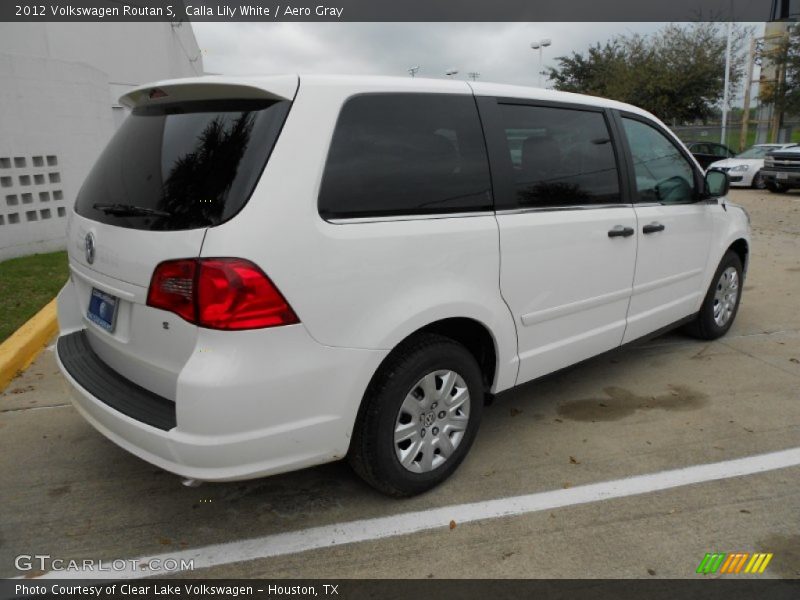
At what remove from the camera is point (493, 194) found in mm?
2924

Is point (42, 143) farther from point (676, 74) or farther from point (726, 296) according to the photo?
point (676, 74)

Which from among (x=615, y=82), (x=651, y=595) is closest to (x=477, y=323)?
(x=651, y=595)

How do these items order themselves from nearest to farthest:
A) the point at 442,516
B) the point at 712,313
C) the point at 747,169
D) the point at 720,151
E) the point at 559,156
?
the point at 442,516
the point at 559,156
the point at 712,313
the point at 747,169
the point at 720,151

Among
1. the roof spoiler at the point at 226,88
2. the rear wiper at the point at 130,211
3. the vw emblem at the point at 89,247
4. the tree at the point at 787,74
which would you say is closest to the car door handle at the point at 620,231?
the roof spoiler at the point at 226,88

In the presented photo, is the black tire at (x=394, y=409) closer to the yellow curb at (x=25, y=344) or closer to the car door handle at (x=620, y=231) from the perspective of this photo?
the car door handle at (x=620, y=231)

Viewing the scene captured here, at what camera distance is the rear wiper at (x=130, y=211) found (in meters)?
2.36

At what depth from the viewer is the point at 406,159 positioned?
2645mm

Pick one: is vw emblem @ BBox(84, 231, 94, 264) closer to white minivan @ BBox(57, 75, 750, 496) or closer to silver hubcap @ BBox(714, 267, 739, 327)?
white minivan @ BBox(57, 75, 750, 496)

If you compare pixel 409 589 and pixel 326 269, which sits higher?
pixel 326 269

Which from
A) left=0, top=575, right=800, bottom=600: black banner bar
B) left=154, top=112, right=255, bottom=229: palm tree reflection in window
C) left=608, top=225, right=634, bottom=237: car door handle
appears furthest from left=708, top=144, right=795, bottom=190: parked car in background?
left=154, top=112, right=255, bottom=229: palm tree reflection in window

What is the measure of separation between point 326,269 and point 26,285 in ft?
17.4

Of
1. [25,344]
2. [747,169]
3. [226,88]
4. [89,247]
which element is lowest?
[25,344]

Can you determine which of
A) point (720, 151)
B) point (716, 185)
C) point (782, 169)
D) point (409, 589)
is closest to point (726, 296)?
point (716, 185)

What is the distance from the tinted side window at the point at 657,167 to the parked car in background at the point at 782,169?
46.5ft
